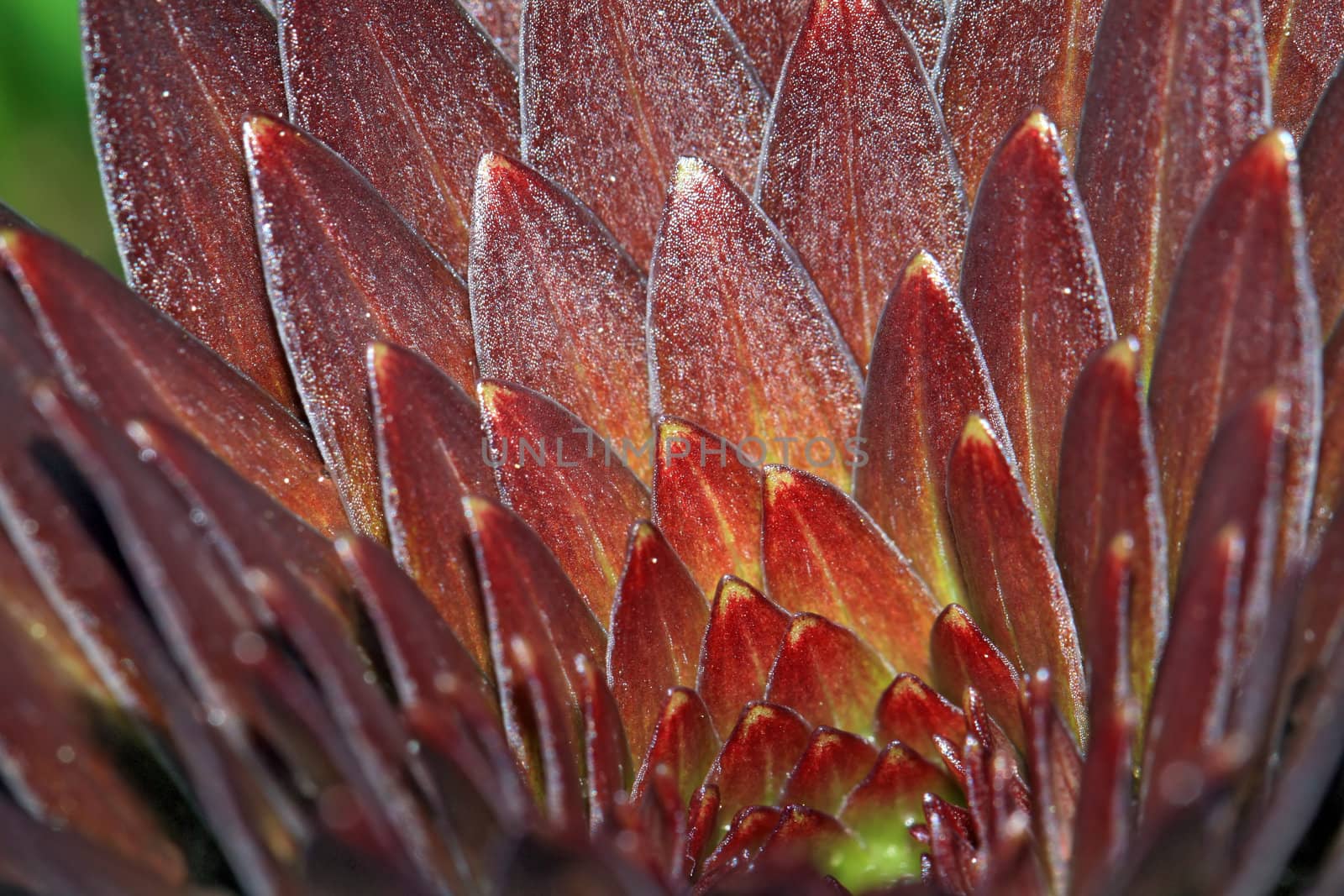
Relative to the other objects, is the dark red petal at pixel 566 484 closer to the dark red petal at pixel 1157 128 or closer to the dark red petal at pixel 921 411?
the dark red petal at pixel 921 411

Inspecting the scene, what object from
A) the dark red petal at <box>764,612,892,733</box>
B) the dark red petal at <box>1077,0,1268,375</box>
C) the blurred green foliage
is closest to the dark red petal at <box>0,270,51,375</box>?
the dark red petal at <box>764,612,892,733</box>

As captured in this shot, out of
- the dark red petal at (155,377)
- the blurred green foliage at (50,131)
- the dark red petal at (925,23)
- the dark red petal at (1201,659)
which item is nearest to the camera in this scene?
the dark red petal at (1201,659)

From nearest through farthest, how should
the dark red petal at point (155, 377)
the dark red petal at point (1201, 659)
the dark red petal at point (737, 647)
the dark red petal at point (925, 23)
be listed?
the dark red petal at point (1201, 659) < the dark red petal at point (155, 377) < the dark red petal at point (737, 647) < the dark red petal at point (925, 23)

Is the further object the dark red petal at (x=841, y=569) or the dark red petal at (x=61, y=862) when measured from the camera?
the dark red petal at (x=841, y=569)

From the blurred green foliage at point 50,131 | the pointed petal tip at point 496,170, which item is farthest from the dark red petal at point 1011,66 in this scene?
the blurred green foliage at point 50,131

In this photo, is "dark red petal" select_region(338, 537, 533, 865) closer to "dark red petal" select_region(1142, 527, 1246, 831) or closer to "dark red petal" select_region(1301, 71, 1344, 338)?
"dark red petal" select_region(1142, 527, 1246, 831)

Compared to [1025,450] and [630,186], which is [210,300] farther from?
[1025,450]

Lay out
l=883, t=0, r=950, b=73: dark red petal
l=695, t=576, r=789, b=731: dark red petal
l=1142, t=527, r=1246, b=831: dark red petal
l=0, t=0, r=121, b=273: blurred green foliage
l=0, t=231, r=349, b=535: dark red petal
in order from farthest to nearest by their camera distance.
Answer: l=0, t=0, r=121, b=273: blurred green foliage → l=883, t=0, r=950, b=73: dark red petal → l=695, t=576, r=789, b=731: dark red petal → l=0, t=231, r=349, b=535: dark red petal → l=1142, t=527, r=1246, b=831: dark red petal
